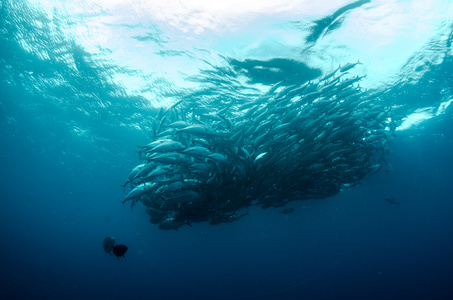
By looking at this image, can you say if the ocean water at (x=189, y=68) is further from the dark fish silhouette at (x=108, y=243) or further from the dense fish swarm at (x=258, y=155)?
the dark fish silhouette at (x=108, y=243)

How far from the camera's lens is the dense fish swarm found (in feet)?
23.6

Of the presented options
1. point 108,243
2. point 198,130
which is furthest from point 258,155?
point 108,243

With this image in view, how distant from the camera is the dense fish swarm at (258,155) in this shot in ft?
23.6

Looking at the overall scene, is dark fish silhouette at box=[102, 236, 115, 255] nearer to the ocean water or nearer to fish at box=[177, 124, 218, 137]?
fish at box=[177, 124, 218, 137]

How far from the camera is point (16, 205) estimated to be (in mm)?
57000

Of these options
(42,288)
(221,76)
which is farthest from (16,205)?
(221,76)

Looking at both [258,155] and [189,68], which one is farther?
[189,68]

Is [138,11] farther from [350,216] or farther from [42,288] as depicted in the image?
[42,288]

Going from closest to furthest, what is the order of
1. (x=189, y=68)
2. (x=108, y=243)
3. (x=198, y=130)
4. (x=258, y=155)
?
(x=198, y=130)
(x=258, y=155)
(x=108, y=243)
(x=189, y=68)

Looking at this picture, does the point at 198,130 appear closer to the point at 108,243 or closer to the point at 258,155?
the point at 258,155

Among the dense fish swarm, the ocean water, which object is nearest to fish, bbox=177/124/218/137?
the dense fish swarm

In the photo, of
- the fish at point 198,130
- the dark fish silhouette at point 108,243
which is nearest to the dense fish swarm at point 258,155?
the fish at point 198,130

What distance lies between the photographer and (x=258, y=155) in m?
7.48

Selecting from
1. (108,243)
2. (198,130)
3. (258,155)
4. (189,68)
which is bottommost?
(108,243)
